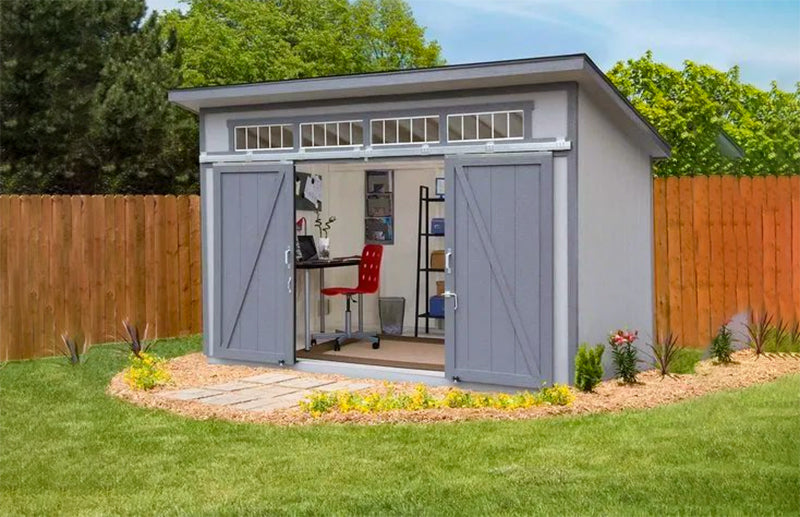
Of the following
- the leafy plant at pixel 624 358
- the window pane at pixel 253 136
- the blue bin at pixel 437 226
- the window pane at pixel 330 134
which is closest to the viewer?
the leafy plant at pixel 624 358

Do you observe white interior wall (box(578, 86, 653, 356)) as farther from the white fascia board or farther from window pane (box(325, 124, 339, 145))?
window pane (box(325, 124, 339, 145))

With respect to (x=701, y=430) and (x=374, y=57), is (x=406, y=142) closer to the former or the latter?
(x=701, y=430)

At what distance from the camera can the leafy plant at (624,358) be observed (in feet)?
28.7

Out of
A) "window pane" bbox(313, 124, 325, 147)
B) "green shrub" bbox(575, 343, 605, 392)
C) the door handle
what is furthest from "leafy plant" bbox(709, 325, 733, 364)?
"window pane" bbox(313, 124, 325, 147)

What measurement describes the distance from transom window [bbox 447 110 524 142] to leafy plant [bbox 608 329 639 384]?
6.71ft

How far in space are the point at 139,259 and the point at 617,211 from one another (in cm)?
605

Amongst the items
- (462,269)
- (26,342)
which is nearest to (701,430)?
(462,269)

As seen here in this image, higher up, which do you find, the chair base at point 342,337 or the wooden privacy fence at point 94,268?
the wooden privacy fence at point 94,268

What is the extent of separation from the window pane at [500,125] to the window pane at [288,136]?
2331 mm

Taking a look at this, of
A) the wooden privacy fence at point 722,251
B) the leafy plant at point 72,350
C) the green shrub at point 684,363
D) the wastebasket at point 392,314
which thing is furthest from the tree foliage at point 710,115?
the leafy plant at point 72,350

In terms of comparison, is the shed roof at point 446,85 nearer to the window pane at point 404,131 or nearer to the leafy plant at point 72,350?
the window pane at point 404,131

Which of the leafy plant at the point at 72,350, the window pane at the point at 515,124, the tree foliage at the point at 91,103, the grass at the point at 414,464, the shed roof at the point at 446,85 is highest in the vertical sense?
the tree foliage at the point at 91,103

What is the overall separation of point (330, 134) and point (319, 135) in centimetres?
14

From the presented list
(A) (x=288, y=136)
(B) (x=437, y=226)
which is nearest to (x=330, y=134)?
(A) (x=288, y=136)
